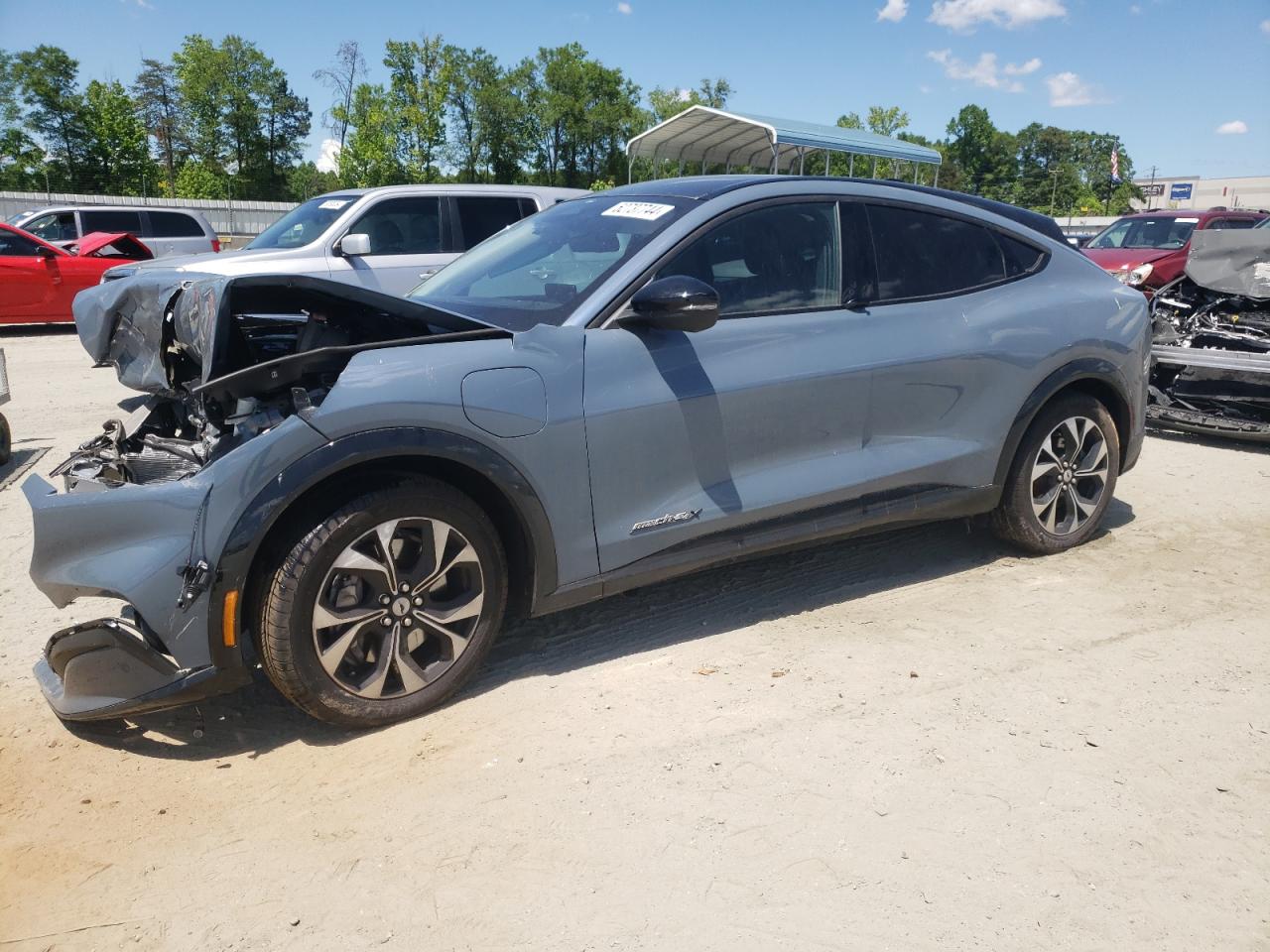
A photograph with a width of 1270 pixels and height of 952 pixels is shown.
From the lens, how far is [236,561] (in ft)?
8.91

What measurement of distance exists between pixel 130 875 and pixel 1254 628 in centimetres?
418

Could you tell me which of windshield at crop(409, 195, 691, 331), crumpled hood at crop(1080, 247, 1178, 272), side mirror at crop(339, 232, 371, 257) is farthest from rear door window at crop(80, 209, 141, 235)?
crumpled hood at crop(1080, 247, 1178, 272)

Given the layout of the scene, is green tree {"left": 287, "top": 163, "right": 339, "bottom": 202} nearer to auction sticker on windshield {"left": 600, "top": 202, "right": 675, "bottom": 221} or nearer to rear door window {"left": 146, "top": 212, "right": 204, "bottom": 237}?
rear door window {"left": 146, "top": 212, "right": 204, "bottom": 237}

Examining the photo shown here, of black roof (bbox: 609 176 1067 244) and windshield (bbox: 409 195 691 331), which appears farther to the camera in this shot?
black roof (bbox: 609 176 1067 244)

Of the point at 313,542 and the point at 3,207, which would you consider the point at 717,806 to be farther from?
the point at 3,207

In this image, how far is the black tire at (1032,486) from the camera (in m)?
4.46

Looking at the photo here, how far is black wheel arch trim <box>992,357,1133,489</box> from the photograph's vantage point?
434 cm

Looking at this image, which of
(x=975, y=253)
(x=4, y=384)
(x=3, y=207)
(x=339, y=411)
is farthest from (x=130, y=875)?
(x=3, y=207)

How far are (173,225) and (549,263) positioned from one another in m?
16.5

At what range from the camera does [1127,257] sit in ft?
44.1

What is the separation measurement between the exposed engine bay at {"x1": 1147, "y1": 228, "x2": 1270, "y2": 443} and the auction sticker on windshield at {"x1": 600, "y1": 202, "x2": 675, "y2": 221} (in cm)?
553

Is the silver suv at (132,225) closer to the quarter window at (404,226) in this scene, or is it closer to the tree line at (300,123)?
the quarter window at (404,226)

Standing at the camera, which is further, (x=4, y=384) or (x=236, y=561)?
(x=4, y=384)

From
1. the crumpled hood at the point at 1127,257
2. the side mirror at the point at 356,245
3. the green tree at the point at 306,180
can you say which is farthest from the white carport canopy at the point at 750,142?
the green tree at the point at 306,180
